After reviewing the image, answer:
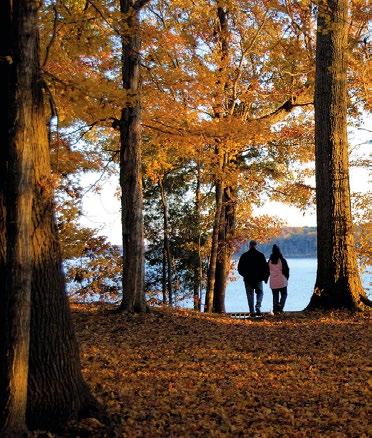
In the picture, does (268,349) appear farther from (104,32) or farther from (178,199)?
(178,199)

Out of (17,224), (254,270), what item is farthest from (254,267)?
(17,224)

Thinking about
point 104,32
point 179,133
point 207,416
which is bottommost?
point 207,416

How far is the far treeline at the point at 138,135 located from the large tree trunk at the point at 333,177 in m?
0.03

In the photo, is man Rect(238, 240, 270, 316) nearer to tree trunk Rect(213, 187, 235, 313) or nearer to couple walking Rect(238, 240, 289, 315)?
couple walking Rect(238, 240, 289, 315)

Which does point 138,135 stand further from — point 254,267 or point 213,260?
point 213,260

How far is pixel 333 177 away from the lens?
10.8 meters

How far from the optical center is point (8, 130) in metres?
3.98

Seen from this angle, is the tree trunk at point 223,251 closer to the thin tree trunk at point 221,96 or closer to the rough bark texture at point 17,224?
the thin tree trunk at point 221,96

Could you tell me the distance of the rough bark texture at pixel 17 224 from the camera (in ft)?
12.5

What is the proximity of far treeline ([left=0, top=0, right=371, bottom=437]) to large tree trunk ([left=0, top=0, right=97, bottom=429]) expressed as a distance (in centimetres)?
1

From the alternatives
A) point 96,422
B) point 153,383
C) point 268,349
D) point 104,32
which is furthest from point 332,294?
point 96,422

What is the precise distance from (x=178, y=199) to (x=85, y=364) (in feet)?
85.0

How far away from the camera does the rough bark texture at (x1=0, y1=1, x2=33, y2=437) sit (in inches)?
150

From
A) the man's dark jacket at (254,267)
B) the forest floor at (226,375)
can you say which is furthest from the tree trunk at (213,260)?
the forest floor at (226,375)
